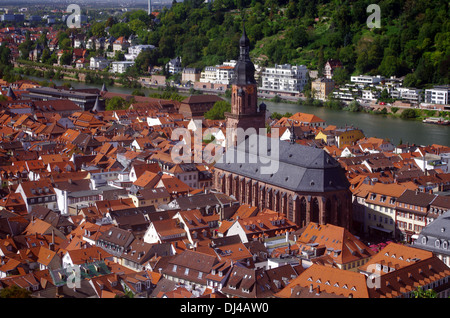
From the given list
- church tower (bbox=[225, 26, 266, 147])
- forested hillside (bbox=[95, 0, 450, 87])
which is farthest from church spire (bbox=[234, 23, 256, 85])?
forested hillside (bbox=[95, 0, 450, 87])

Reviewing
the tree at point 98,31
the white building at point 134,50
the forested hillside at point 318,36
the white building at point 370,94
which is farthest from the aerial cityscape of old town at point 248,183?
the tree at point 98,31

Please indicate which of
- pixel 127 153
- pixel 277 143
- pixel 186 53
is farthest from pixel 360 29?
pixel 277 143

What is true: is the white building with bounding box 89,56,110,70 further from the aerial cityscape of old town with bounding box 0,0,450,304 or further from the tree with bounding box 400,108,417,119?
the tree with bounding box 400,108,417,119

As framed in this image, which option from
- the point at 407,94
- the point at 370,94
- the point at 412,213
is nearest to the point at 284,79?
the point at 370,94

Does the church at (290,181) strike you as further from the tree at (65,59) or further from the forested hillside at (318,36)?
the tree at (65,59)

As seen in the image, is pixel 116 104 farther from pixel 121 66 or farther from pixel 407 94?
pixel 121 66

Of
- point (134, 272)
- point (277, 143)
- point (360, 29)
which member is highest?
point (360, 29)
